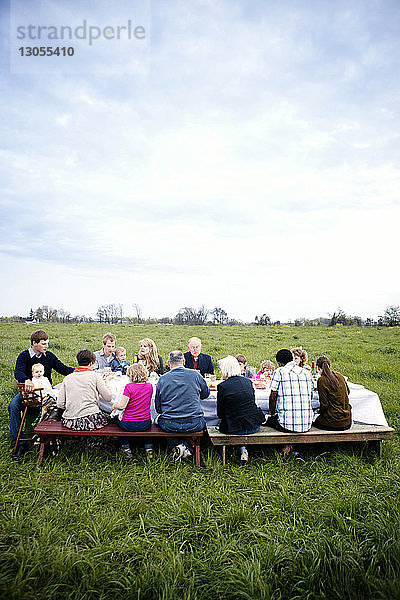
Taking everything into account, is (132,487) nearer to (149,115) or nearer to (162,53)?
(162,53)

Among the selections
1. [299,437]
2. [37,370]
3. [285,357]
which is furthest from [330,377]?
[37,370]

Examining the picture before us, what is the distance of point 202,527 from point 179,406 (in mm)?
1638

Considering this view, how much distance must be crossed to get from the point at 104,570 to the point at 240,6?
458 inches

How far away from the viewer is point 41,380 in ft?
18.6

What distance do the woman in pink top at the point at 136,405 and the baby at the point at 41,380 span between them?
52.8 inches

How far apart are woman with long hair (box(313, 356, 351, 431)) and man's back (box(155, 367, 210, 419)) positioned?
179cm

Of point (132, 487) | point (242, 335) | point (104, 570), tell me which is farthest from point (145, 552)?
point (242, 335)

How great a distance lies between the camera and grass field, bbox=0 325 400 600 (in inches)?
108

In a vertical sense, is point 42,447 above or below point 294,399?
below

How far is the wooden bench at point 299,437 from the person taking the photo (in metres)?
4.78

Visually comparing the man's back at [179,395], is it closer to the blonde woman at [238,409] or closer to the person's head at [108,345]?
the blonde woman at [238,409]

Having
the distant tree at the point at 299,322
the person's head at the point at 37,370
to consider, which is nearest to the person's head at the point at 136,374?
the person's head at the point at 37,370

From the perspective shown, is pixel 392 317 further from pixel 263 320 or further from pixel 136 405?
pixel 136 405

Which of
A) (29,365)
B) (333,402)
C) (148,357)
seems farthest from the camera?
(148,357)
